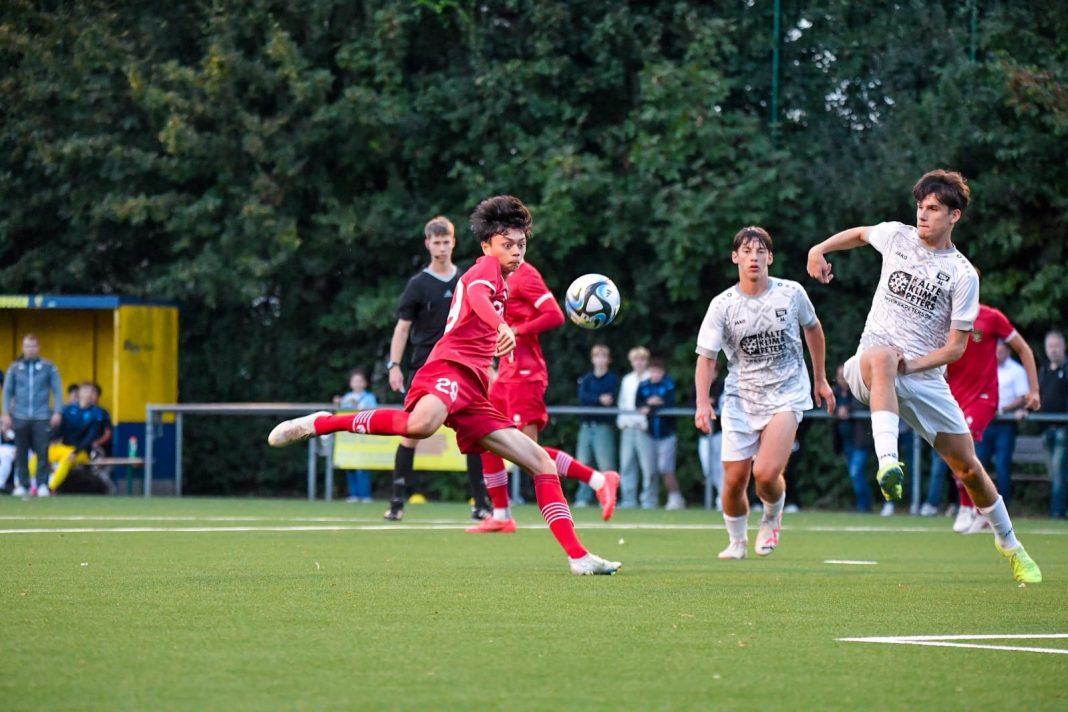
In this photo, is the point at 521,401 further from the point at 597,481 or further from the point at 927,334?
the point at 927,334

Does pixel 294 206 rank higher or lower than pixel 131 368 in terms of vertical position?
higher

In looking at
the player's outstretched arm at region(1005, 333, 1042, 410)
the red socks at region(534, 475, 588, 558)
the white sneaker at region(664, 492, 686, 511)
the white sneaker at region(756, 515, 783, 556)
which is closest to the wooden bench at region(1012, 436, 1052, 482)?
the white sneaker at region(664, 492, 686, 511)

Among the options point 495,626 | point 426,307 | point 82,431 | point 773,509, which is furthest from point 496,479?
point 82,431

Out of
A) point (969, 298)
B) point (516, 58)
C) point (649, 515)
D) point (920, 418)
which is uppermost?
point (516, 58)

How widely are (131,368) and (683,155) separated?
838cm

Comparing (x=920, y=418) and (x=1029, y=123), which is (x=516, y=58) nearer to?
(x=1029, y=123)

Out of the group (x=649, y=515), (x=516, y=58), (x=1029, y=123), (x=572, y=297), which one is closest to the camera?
(x=572, y=297)

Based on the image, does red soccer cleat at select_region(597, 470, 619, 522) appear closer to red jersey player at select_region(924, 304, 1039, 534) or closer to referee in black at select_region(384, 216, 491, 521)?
referee in black at select_region(384, 216, 491, 521)

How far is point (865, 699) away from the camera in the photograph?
16.0ft

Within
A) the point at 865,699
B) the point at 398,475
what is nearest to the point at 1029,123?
the point at 398,475

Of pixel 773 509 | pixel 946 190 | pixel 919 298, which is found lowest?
pixel 773 509

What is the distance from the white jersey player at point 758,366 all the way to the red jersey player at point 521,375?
7.39 feet

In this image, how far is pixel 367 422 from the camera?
358 inches

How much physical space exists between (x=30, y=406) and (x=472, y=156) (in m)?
6.86
